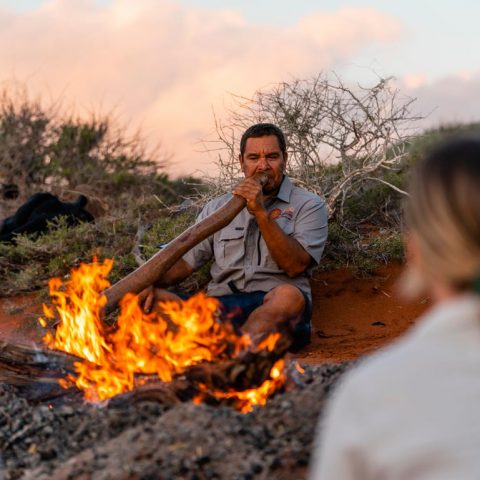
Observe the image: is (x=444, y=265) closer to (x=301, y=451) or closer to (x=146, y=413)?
(x=301, y=451)

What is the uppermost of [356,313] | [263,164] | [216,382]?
[263,164]

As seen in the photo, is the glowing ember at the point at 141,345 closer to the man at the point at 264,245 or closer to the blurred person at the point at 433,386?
the man at the point at 264,245

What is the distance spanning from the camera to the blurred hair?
164cm

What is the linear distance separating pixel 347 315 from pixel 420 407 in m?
5.61

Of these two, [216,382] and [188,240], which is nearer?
[216,382]

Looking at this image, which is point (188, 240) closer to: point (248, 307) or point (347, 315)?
point (248, 307)

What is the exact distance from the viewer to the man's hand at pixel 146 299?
5312mm

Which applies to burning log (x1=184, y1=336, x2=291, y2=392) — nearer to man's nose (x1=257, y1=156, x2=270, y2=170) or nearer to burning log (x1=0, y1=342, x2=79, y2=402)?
burning log (x1=0, y1=342, x2=79, y2=402)

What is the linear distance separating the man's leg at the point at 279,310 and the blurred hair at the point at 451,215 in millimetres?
3372

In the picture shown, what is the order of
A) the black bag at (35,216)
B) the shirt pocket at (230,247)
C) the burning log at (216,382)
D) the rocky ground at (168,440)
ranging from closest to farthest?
1. the rocky ground at (168,440)
2. the burning log at (216,382)
3. the shirt pocket at (230,247)
4. the black bag at (35,216)

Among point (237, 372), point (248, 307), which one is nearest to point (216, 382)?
point (237, 372)

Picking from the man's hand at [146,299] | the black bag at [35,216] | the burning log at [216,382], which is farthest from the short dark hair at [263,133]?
the black bag at [35,216]

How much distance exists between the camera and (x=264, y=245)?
19.2 feet

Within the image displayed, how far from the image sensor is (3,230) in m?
9.87
